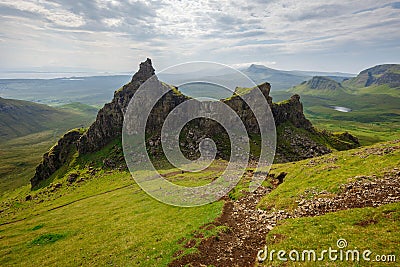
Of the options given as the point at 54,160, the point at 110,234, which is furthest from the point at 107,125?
the point at 110,234

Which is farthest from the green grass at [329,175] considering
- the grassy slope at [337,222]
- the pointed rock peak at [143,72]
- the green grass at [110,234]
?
the pointed rock peak at [143,72]

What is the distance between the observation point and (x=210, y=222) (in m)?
31.5

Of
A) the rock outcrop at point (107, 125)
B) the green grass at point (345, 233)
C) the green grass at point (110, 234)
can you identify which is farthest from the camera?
the rock outcrop at point (107, 125)

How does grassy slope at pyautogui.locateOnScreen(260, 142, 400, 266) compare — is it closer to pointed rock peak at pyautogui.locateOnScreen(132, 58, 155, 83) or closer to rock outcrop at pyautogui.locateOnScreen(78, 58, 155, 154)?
rock outcrop at pyautogui.locateOnScreen(78, 58, 155, 154)

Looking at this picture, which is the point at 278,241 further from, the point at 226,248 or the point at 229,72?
the point at 229,72

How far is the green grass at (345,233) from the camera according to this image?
18.5 metres

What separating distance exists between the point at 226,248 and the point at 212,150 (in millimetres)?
69285

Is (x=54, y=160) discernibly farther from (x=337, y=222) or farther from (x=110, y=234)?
(x=337, y=222)

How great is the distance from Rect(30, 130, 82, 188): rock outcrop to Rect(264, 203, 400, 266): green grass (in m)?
114

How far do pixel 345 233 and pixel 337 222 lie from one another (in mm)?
2359

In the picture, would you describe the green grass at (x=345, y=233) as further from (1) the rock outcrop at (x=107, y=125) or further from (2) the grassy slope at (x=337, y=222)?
(1) the rock outcrop at (x=107, y=125)

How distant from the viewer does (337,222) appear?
23.2 metres

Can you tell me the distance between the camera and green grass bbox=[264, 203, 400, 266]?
18469 millimetres

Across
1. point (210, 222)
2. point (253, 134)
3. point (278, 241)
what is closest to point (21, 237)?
point (210, 222)
